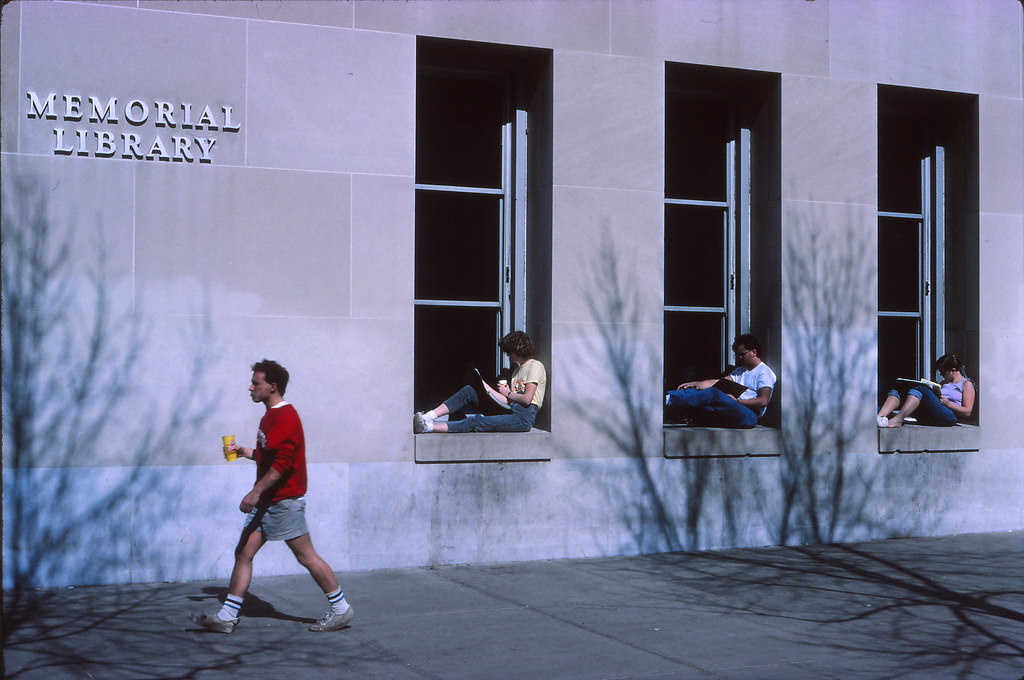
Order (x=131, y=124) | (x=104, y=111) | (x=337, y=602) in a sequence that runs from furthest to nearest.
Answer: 1. (x=131, y=124)
2. (x=104, y=111)
3. (x=337, y=602)

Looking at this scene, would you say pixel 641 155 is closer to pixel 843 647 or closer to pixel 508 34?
pixel 508 34

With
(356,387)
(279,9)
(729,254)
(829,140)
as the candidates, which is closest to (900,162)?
(829,140)

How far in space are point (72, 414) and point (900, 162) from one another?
9.00m

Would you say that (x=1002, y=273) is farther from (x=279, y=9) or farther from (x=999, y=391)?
(x=279, y=9)

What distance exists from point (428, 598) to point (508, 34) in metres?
4.95

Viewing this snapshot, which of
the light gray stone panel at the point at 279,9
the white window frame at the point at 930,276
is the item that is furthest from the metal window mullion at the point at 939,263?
the light gray stone panel at the point at 279,9

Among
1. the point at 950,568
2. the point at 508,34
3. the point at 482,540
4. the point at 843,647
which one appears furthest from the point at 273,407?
the point at 950,568

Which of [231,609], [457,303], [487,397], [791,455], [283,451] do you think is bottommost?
[231,609]

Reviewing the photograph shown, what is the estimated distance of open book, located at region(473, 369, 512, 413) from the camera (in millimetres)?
10281

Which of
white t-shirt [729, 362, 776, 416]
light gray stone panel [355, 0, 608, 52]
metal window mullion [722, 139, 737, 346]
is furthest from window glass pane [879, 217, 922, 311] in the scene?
light gray stone panel [355, 0, 608, 52]

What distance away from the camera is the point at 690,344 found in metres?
11.7

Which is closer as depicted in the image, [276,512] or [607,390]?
[276,512]

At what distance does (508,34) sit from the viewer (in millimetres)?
10180

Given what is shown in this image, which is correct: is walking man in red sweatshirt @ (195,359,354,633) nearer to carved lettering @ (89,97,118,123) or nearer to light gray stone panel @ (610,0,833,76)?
carved lettering @ (89,97,118,123)
